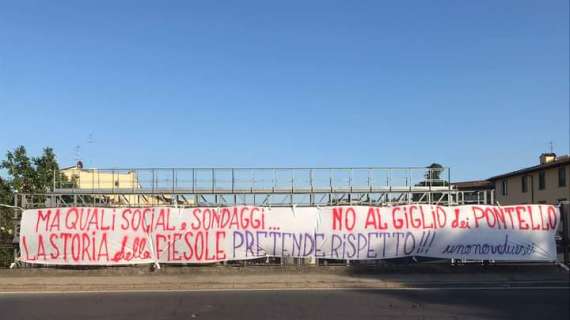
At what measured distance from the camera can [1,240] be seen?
17.1m

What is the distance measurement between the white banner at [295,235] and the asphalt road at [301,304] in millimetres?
2771

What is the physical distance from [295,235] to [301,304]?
4.76 metres

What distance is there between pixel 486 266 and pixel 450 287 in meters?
2.71

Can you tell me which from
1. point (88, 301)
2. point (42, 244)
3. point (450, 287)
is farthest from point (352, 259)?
point (42, 244)

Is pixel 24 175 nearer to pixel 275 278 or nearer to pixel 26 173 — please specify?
pixel 26 173

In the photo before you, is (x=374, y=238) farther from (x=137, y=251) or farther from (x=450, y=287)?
(x=137, y=251)

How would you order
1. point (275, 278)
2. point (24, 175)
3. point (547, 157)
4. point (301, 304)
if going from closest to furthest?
point (301, 304) → point (275, 278) → point (24, 175) → point (547, 157)

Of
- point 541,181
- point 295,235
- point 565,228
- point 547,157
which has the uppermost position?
point 547,157

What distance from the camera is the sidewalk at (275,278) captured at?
13133 mm

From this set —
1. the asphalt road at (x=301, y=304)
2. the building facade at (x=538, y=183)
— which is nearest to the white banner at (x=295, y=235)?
the asphalt road at (x=301, y=304)

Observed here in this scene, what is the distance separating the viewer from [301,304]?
10516mm

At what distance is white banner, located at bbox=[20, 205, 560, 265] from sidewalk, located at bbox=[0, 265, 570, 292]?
0.40 m

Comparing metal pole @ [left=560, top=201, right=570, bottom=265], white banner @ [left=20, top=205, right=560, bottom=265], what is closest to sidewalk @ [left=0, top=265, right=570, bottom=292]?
white banner @ [left=20, top=205, right=560, bottom=265]

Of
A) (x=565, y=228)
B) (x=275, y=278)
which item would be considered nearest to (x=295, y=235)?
(x=275, y=278)
